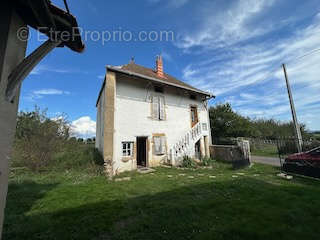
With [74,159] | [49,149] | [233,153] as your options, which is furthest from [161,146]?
[49,149]

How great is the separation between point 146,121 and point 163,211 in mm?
6300

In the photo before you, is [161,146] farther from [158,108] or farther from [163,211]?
[163,211]

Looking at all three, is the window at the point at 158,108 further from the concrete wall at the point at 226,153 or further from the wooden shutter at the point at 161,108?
the concrete wall at the point at 226,153

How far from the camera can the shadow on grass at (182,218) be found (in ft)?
7.71

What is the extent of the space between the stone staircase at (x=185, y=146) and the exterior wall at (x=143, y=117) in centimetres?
53

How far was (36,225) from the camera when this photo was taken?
2.60 m

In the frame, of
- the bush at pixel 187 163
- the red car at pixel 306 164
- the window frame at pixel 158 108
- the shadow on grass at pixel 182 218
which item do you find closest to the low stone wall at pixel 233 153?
the red car at pixel 306 164

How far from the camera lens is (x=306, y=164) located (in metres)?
5.88

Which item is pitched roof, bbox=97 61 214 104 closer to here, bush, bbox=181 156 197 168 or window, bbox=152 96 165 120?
window, bbox=152 96 165 120

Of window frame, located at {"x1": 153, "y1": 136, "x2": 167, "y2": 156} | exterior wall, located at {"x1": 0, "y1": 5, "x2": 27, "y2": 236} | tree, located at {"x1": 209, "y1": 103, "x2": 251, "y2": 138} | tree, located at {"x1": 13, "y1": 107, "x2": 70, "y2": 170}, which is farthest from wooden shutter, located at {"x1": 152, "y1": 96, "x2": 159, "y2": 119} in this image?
tree, located at {"x1": 209, "y1": 103, "x2": 251, "y2": 138}

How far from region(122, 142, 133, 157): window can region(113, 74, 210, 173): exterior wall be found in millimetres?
224

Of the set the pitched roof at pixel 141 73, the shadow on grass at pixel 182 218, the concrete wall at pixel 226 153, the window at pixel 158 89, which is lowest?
the shadow on grass at pixel 182 218

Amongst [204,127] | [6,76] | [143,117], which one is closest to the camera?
[6,76]

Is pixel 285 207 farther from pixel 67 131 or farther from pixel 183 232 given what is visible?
pixel 67 131
